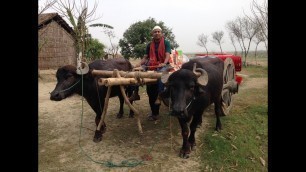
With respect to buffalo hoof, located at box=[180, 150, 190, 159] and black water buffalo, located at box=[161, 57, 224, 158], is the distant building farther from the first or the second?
buffalo hoof, located at box=[180, 150, 190, 159]

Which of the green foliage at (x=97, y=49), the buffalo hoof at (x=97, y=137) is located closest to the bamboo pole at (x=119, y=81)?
the buffalo hoof at (x=97, y=137)

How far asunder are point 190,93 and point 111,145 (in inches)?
71.5

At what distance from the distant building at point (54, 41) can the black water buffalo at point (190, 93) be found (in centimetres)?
1269

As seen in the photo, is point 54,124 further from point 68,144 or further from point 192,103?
point 192,103

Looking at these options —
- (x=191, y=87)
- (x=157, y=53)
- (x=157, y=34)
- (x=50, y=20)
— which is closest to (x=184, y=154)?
(x=191, y=87)

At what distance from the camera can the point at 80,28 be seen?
13391 millimetres

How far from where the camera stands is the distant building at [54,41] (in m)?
16.0

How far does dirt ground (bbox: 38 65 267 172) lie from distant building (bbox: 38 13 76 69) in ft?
34.0

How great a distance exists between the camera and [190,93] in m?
4.00

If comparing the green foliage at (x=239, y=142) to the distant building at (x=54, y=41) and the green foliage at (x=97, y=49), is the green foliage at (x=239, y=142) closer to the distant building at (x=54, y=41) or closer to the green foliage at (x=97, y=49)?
the distant building at (x=54, y=41)

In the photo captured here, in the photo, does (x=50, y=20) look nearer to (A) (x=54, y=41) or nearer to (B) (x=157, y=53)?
(A) (x=54, y=41)
